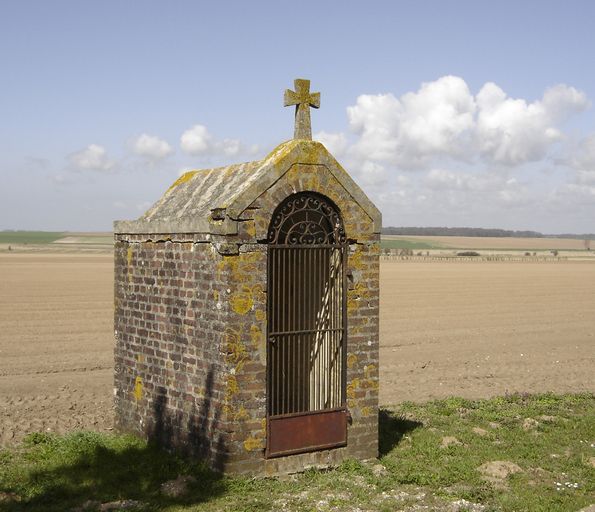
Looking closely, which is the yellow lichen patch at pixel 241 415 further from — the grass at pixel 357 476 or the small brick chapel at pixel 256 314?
the grass at pixel 357 476

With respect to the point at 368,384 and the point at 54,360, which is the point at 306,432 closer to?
the point at 368,384

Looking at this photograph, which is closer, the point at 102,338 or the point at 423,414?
the point at 423,414

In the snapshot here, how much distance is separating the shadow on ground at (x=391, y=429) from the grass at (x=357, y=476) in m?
0.03

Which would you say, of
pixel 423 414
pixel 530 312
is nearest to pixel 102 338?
pixel 423 414

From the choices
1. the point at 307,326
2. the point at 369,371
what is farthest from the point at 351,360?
the point at 307,326

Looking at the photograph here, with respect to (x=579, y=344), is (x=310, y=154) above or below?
above

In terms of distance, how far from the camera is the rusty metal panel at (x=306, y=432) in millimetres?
8703

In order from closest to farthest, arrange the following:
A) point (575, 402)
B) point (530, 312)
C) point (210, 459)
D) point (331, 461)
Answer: point (210, 459)
point (331, 461)
point (575, 402)
point (530, 312)

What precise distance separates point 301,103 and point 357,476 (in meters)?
4.48

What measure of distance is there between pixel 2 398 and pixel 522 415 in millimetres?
9024

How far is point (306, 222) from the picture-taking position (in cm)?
898

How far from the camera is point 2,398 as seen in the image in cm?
1377

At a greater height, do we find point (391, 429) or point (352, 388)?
point (352, 388)

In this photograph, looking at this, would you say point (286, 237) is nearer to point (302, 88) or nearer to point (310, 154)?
point (310, 154)
